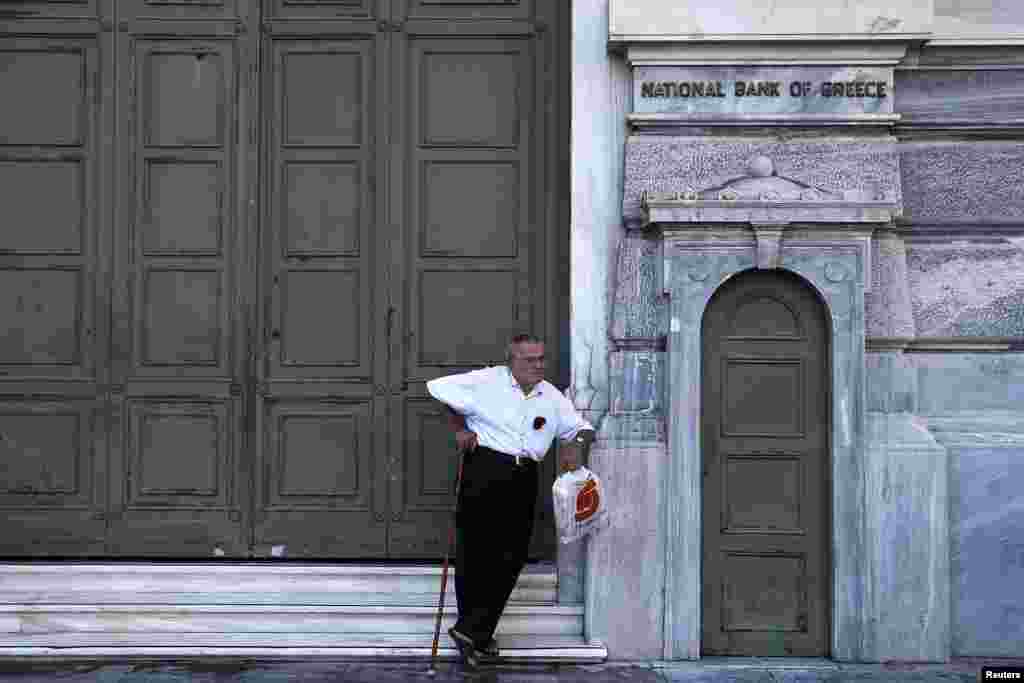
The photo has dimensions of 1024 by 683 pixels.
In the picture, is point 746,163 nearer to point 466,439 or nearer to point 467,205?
point 467,205

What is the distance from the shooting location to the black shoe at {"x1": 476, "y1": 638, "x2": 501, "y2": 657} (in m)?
7.59

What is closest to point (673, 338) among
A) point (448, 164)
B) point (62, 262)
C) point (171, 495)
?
point (448, 164)

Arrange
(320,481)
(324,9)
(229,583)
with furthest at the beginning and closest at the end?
(324,9) → (320,481) → (229,583)

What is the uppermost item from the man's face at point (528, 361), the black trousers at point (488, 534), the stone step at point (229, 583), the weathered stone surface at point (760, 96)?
the weathered stone surface at point (760, 96)

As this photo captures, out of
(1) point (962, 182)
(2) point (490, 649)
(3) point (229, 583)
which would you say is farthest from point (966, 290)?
(3) point (229, 583)

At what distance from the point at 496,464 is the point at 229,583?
189 cm

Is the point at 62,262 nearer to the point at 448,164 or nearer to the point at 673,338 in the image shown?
the point at 448,164

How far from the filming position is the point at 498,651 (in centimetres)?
768

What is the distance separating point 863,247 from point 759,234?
610mm

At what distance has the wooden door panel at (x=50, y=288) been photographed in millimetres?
8500

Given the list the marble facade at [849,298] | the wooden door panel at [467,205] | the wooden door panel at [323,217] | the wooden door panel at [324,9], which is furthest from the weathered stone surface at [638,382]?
the wooden door panel at [324,9]

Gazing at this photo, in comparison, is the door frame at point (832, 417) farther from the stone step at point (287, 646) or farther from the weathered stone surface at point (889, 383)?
the stone step at point (287, 646)

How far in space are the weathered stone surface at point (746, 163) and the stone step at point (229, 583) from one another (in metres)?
2.44

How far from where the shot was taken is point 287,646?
7824 mm
